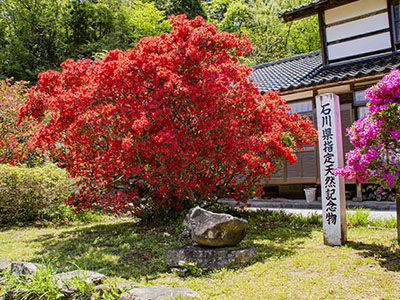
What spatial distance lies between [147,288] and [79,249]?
134 inches

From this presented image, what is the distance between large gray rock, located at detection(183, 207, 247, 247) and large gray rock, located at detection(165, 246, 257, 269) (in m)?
0.14

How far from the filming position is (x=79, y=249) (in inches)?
269

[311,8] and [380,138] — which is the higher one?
[311,8]

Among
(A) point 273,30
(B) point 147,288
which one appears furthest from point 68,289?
(A) point 273,30

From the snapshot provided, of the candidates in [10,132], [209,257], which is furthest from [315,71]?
[10,132]

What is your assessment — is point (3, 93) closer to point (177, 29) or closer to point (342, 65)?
point (177, 29)

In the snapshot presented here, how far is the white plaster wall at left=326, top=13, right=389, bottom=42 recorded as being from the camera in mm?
11773

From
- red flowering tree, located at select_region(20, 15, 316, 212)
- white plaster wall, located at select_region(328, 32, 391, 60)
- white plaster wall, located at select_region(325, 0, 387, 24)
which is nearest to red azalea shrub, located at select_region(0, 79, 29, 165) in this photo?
red flowering tree, located at select_region(20, 15, 316, 212)

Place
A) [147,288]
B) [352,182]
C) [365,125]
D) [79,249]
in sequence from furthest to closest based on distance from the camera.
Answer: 1. [352,182]
2. [79,249]
3. [365,125]
4. [147,288]

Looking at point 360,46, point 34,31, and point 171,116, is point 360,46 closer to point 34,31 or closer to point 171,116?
point 171,116

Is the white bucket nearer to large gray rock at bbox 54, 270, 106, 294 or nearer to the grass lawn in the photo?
the grass lawn

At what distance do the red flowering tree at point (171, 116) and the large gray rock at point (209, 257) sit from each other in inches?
80.6

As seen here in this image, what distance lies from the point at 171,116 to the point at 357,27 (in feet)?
28.9

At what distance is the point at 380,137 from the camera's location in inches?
205
